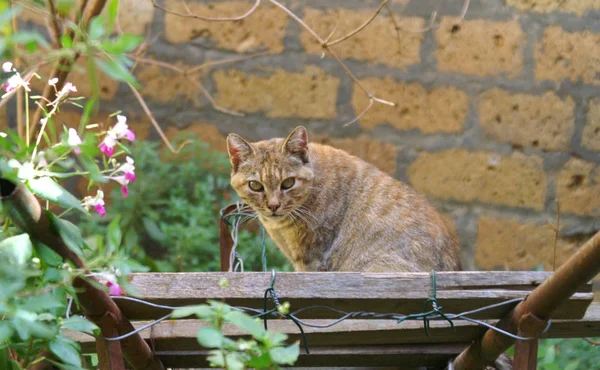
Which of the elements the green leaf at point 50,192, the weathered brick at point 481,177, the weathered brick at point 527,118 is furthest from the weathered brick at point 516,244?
the green leaf at point 50,192

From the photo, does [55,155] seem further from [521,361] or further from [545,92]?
[545,92]

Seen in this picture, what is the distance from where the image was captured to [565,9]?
475 cm

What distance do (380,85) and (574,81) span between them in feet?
3.80

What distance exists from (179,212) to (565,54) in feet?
8.08

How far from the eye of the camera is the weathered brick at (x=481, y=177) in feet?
16.0

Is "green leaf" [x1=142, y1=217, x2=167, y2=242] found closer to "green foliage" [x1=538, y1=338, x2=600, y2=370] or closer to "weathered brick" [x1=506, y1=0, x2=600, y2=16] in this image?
"green foliage" [x1=538, y1=338, x2=600, y2=370]

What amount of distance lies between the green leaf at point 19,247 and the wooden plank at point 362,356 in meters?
0.83

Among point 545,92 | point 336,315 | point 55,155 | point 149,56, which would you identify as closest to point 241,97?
point 149,56

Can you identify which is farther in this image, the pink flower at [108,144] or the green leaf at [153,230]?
the green leaf at [153,230]

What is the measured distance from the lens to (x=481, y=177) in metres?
4.90

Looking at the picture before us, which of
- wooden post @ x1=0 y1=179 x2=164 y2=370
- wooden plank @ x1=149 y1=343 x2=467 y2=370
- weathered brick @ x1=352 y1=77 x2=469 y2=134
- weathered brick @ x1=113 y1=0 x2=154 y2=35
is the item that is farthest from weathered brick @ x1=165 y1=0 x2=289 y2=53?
wooden post @ x1=0 y1=179 x2=164 y2=370

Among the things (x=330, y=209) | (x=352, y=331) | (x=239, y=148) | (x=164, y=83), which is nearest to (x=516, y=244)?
(x=330, y=209)

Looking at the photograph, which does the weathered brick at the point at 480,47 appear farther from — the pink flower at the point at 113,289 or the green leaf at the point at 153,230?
the pink flower at the point at 113,289

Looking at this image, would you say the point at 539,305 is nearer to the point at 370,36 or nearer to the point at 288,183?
the point at 288,183
